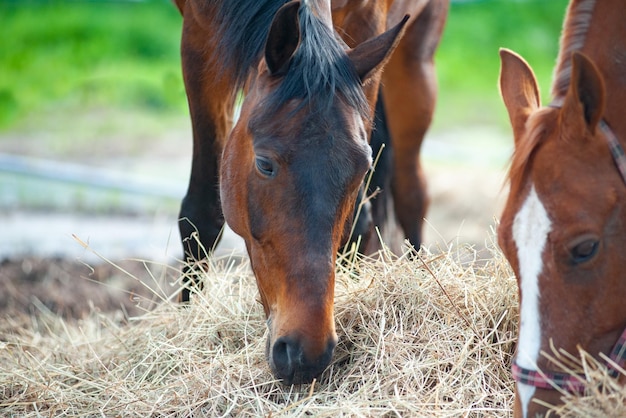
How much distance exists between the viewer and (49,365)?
11.8 ft

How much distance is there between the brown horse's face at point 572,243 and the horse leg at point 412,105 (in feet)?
9.09

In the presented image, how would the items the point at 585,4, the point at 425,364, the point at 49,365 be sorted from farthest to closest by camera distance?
1. the point at 49,365
2. the point at 425,364
3. the point at 585,4

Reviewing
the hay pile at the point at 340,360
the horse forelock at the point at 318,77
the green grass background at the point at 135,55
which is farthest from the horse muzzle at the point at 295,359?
the green grass background at the point at 135,55

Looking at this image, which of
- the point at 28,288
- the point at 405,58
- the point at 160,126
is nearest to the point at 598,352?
the point at 405,58

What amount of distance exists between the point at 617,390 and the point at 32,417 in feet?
6.88

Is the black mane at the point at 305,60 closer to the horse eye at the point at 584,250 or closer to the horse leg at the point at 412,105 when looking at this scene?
the horse eye at the point at 584,250

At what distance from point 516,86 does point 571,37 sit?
237 millimetres

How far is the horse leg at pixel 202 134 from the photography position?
3812 mm

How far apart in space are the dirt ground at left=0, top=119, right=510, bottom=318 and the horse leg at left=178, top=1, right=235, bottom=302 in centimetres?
16

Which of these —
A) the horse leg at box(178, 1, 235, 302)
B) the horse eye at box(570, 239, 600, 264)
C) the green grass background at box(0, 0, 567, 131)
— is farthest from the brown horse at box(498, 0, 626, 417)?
Answer: the green grass background at box(0, 0, 567, 131)

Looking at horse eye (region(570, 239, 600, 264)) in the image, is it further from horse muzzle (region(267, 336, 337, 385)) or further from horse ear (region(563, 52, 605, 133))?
horse muzzle (region(267, 336, 337, 385))

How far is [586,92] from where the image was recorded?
2.46 metres

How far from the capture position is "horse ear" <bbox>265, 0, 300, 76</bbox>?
2873 mm

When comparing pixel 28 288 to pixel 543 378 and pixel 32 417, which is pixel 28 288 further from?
pixel 543 378
